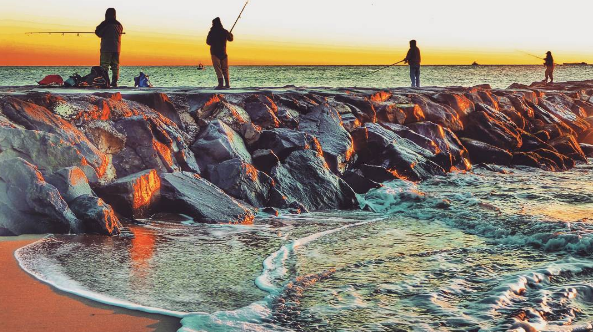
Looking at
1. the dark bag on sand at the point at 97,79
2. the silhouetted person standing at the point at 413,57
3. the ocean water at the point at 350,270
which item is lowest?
the ocean water at the point at 350,270

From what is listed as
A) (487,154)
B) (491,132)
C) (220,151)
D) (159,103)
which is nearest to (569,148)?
(491,132)

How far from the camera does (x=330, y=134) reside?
1098 centimetres

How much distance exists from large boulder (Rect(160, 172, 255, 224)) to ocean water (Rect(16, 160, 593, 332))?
0.22m

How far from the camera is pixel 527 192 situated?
10.3m

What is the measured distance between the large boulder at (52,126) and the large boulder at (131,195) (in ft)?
1.52

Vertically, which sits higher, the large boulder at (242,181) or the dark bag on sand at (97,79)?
the dark bag on sand at (97,79)

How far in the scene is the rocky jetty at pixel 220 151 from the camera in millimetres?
6984

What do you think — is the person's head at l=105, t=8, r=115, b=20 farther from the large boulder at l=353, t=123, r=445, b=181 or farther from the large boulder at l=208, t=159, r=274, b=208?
the large boulder at l=208, t=159, r=274, b=208

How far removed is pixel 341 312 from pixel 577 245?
323 cm

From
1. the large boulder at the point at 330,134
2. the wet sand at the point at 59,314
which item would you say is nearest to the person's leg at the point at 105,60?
the large boulder at the point at 330,134

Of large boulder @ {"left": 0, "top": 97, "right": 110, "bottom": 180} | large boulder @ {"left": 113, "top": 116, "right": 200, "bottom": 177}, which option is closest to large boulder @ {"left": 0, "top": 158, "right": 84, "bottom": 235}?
large boulder @ {"left": 0, "top": 97, "right": 110, "bottom": 180}

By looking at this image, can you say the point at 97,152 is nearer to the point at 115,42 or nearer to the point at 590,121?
the point at 115,42

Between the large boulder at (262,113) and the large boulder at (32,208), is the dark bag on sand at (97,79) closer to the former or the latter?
the large boulder at (262,113)

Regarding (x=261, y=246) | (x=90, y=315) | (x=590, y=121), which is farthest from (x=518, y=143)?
(x=90, y=315)
